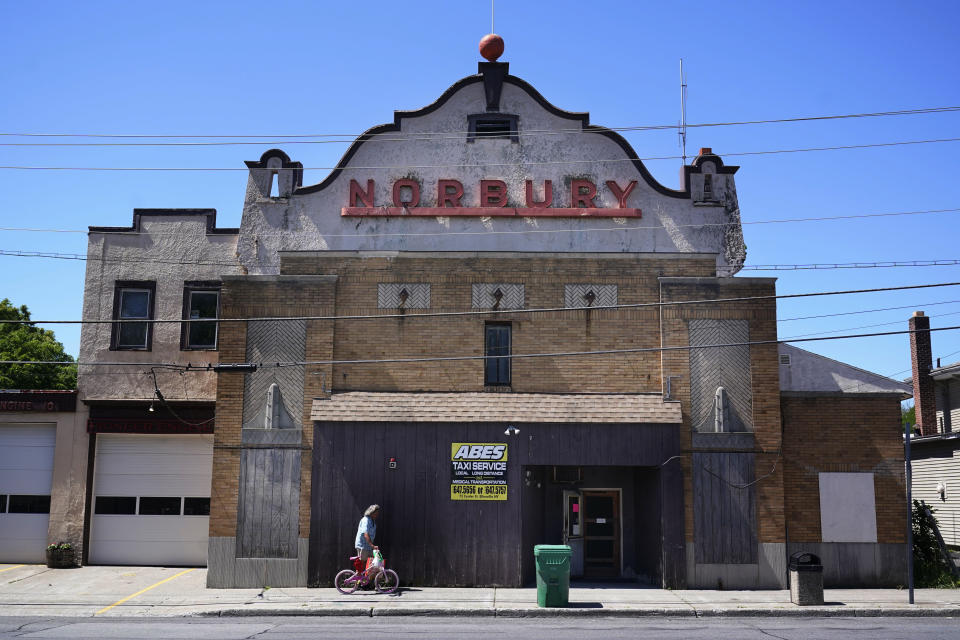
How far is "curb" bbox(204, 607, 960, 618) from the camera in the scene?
16.5 m

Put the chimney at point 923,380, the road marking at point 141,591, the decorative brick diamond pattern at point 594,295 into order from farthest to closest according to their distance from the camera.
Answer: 1. the chimney at point 923,380
2. the decorative brick diamond pattern at point 594,295
3. the road marking at point 141,591

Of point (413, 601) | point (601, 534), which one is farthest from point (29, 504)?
point (601, 534)

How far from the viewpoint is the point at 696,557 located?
19297mm

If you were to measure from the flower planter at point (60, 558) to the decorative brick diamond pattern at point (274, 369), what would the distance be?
20.9ft

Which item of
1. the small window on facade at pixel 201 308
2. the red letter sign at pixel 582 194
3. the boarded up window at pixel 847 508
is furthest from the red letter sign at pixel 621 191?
the small window on facade at pixel 201 308

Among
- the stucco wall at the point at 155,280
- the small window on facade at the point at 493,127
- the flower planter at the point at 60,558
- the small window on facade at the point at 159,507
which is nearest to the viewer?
the small window on facade at the point at 493,127

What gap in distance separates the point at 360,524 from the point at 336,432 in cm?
223

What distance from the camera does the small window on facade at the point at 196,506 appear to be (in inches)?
893

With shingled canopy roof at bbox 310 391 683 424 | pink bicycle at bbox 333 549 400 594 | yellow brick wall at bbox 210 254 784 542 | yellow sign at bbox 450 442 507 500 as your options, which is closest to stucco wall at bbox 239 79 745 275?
yellow brick wall at bbox 210 254 784 542

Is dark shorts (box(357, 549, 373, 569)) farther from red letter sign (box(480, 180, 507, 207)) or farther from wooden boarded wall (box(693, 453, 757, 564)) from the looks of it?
red letter sign (box(480, 180, 507, 207))

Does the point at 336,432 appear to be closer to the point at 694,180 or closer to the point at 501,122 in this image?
the point at 501,122

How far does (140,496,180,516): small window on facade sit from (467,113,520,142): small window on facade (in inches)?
481

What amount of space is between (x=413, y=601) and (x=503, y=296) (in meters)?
7.29

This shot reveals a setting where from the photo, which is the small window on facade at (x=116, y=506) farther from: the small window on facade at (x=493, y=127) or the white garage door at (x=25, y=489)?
the small window on facade at (x=493, y=127)
